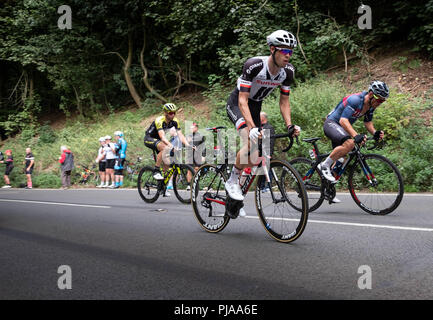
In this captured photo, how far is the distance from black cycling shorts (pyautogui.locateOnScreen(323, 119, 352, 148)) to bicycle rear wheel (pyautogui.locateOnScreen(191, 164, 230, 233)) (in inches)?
100.0

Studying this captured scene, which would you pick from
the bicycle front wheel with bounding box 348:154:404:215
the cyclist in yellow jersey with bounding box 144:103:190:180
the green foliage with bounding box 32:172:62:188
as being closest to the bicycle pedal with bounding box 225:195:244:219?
the bicycle front wheel with bounding box 348:154:404:215

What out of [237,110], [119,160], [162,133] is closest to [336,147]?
[237,110]

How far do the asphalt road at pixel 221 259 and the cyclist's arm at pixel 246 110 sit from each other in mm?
1409

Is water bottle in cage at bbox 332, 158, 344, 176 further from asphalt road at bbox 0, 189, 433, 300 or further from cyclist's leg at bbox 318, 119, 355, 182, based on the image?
asphalt road at bbox 0, 189, 433, 300

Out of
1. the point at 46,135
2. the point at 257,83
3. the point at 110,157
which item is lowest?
the point at 110,157

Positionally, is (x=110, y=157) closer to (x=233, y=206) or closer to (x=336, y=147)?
(x=336, y=147)

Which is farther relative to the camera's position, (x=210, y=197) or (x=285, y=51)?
(x=210, y=197)

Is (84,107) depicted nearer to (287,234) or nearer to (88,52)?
(88,52)

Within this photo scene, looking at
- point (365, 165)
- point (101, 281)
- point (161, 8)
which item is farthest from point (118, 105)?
point (101, 281)

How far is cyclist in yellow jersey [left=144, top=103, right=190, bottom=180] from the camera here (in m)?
9.02

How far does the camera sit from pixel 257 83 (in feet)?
16.5

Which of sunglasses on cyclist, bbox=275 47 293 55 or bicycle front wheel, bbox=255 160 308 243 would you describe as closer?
bicycle front wheel, bbox=255 160 308 243

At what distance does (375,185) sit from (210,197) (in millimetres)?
2912

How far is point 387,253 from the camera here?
4.21m
